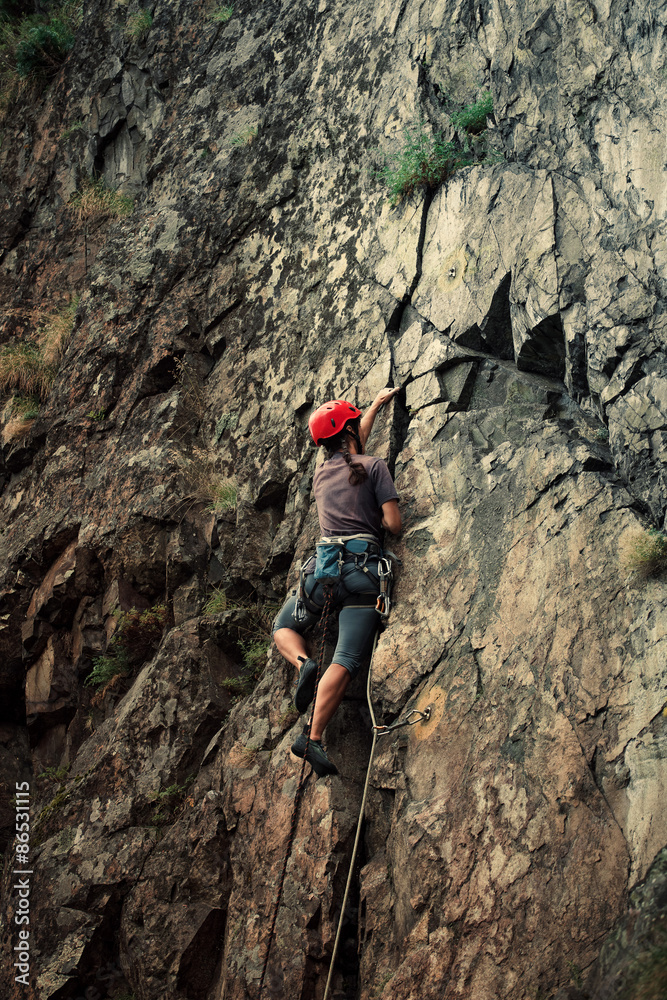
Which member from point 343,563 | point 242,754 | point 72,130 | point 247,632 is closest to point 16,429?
point 247,632

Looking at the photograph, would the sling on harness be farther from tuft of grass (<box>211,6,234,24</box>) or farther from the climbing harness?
tuft of grass (<box>211,6,234,24</box>)

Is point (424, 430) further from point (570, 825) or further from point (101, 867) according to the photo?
point (101, 867)

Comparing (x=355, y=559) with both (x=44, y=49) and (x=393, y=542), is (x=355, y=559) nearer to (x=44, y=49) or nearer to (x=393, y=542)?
(x=393, y=542)

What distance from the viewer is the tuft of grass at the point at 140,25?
37.5 ft

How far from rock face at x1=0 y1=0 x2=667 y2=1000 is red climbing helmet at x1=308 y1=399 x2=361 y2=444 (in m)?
0.38

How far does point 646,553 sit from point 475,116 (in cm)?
425

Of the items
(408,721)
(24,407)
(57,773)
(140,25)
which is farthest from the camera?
(140,25)

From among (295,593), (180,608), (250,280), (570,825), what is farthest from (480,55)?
(570,825)

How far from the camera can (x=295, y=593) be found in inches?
230

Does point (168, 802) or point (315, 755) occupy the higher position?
point (315, 755)

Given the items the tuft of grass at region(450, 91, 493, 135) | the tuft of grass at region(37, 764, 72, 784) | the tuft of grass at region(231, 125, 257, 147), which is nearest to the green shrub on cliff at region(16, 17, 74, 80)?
the tuft of grass at region(231, 125, 257, 147)

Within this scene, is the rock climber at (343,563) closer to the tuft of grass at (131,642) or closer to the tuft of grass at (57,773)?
the tuft of grass at (131,642)

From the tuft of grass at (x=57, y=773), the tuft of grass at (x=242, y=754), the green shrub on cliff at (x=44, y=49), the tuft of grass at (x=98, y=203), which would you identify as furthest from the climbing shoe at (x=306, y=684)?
the green shrub on cliff at (x=44, y=49)

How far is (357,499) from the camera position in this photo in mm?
5555
